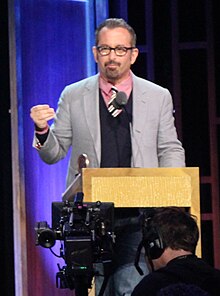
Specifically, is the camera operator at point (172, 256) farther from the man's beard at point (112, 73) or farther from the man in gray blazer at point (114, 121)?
the man's beard at point (112, 73)

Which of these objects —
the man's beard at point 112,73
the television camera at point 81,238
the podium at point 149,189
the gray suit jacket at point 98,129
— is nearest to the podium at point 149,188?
the podium at point 149,189

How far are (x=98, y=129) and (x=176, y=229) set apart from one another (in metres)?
1.03

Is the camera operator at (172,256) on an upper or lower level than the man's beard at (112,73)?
lower

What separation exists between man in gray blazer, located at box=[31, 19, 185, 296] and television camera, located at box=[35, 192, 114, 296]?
0.64m

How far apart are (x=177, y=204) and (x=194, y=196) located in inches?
3.1

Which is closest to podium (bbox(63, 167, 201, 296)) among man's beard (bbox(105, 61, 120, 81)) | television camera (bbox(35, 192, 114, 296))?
television camera (bbox(35, 192, 114, 296))

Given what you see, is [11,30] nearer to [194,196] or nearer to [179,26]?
[179,26]

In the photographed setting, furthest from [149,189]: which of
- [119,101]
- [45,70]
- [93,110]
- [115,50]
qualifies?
[45,70]

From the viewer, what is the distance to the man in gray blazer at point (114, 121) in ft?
12.3

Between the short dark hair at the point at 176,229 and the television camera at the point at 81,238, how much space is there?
0.61 ft

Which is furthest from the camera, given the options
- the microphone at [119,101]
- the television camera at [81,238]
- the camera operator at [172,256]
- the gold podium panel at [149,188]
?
the microphone at [119,101]

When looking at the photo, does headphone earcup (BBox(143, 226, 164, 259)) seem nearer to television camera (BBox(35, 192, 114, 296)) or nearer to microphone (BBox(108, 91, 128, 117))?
television camera (BBox(35, 192, 114, 296))

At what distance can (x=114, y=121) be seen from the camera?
382 cm

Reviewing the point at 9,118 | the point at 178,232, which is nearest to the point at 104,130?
the point at 178,232
